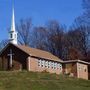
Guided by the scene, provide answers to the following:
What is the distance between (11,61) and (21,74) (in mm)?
13699

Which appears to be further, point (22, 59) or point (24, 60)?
point (22, 59)

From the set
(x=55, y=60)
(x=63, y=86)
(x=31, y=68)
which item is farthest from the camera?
(x=55, y=60)

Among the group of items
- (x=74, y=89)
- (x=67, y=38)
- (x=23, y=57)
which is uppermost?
(x=67, y=38)

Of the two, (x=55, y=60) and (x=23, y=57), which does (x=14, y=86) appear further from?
(x=55, y=60)

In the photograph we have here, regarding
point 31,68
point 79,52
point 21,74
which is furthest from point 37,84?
point 79,52

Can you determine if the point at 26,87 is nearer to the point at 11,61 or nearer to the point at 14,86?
the point at 14,86

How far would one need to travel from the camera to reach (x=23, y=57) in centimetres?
5931

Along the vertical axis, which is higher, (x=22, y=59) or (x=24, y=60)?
(x=22, y=59)

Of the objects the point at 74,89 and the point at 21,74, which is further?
the point at 21,74

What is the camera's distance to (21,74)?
4672 cm

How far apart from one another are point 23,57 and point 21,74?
1270cm

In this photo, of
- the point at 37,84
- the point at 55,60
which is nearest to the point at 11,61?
the point at 55,60

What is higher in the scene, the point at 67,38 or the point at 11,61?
the point at 67,38

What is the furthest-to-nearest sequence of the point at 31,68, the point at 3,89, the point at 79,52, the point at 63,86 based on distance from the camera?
1. the point at 79,52
2. the point at 31,68
3. the point at 63,86
4. the point at 3,89
